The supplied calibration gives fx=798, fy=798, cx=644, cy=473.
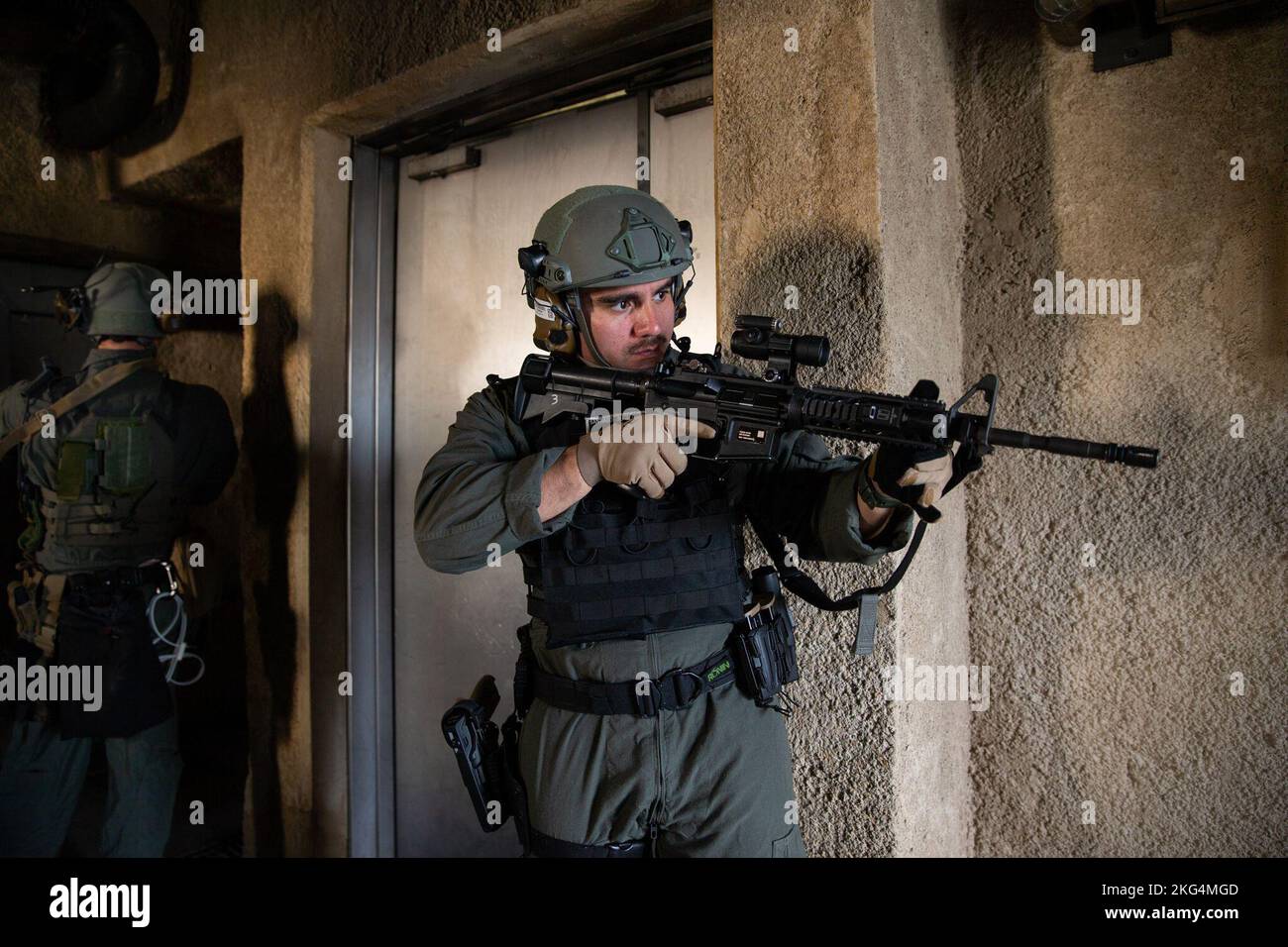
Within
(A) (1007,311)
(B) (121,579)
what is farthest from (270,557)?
(A) (1007,311)

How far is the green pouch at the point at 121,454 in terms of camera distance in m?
2.68

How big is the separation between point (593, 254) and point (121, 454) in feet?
6.87

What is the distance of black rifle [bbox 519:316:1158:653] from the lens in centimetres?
122

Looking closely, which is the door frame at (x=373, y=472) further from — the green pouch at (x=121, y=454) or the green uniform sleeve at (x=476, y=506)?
the green uniform sleeve at (x=476, y=506)

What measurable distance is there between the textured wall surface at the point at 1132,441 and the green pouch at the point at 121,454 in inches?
104

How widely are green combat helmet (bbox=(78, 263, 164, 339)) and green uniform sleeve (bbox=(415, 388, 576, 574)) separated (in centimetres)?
199

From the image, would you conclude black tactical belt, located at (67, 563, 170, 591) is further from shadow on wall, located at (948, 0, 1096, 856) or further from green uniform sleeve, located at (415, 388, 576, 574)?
shadow on wall, located at (948, 0, 1096, 856)

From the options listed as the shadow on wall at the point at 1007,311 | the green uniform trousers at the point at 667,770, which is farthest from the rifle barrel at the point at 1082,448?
the shadow on wall at the point at 1007,311

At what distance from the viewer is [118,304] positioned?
9.16 feet

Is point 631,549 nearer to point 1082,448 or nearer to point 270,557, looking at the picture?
point 1082,448

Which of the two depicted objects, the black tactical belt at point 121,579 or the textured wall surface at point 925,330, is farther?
the black tactical belt at point 121,579

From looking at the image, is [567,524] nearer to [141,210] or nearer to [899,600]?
[899,600]

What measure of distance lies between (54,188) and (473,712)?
3552 millimetres
